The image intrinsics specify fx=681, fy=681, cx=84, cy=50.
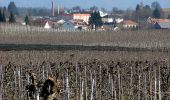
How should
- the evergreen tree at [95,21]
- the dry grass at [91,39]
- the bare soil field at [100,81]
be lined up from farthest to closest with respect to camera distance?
the evergreen tree at [95,21], the dry grass at [91,39], the bare soil field at [100,81]

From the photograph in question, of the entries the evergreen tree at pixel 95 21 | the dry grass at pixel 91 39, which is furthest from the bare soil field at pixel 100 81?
the evergreen tree at pixel 95 21

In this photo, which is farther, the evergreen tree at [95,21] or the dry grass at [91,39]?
the evergreen tree at [95,21]

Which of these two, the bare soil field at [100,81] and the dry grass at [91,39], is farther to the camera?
the dry grass at [91,39]

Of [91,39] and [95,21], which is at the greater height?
[95,21]

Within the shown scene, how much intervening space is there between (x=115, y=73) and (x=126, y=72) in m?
0.97

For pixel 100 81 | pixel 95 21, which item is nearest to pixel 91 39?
pixel 100 81

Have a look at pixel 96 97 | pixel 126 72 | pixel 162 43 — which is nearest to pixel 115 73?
pixel 126 72

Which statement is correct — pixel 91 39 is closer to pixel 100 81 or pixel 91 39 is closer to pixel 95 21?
pixel 100 81

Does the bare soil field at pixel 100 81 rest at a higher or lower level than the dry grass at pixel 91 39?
higher

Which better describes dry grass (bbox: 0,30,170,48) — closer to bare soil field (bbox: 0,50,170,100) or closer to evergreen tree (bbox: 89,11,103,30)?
bare soil field (bbox: 0,50,170,100)

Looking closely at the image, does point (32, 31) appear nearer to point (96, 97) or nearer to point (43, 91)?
point (96, 97)

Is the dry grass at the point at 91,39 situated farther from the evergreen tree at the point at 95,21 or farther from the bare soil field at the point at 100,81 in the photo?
the evergreen tree at the point at 95,21

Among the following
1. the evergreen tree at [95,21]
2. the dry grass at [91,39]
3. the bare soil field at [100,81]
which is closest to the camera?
the bare soil field at [100,81]

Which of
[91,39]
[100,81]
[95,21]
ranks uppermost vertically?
[100,81]
